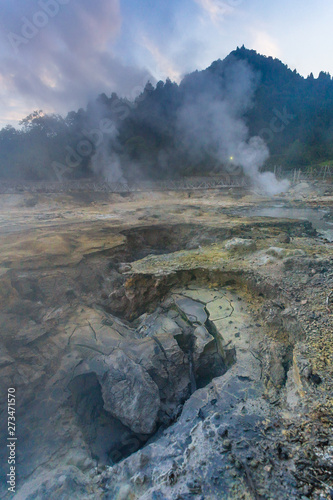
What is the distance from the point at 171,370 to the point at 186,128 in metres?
34.9

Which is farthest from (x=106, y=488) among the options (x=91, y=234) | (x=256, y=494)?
(x=91, y=234)

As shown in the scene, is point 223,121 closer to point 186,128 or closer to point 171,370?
point 186,128

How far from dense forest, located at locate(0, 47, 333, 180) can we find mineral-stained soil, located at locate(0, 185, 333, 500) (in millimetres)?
21717

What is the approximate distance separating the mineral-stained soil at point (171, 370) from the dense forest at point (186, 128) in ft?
71.3

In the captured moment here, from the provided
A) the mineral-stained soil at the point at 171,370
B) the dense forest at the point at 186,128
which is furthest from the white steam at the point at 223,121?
the mineral-stained soil at the point at 171,370

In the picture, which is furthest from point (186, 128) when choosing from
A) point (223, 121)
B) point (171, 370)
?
point (171, 370)

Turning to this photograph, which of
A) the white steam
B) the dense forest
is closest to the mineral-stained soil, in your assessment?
the dense forest

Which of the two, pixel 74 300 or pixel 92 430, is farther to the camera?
pixel 74 300

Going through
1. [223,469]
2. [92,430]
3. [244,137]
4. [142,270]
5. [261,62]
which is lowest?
[92,430]

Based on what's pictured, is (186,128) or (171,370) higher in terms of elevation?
(186,128)

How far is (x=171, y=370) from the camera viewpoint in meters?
3.31

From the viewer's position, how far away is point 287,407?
217 cm

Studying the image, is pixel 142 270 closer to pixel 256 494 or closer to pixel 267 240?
pixel 267 240

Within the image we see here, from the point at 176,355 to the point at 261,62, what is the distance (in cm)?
4989
